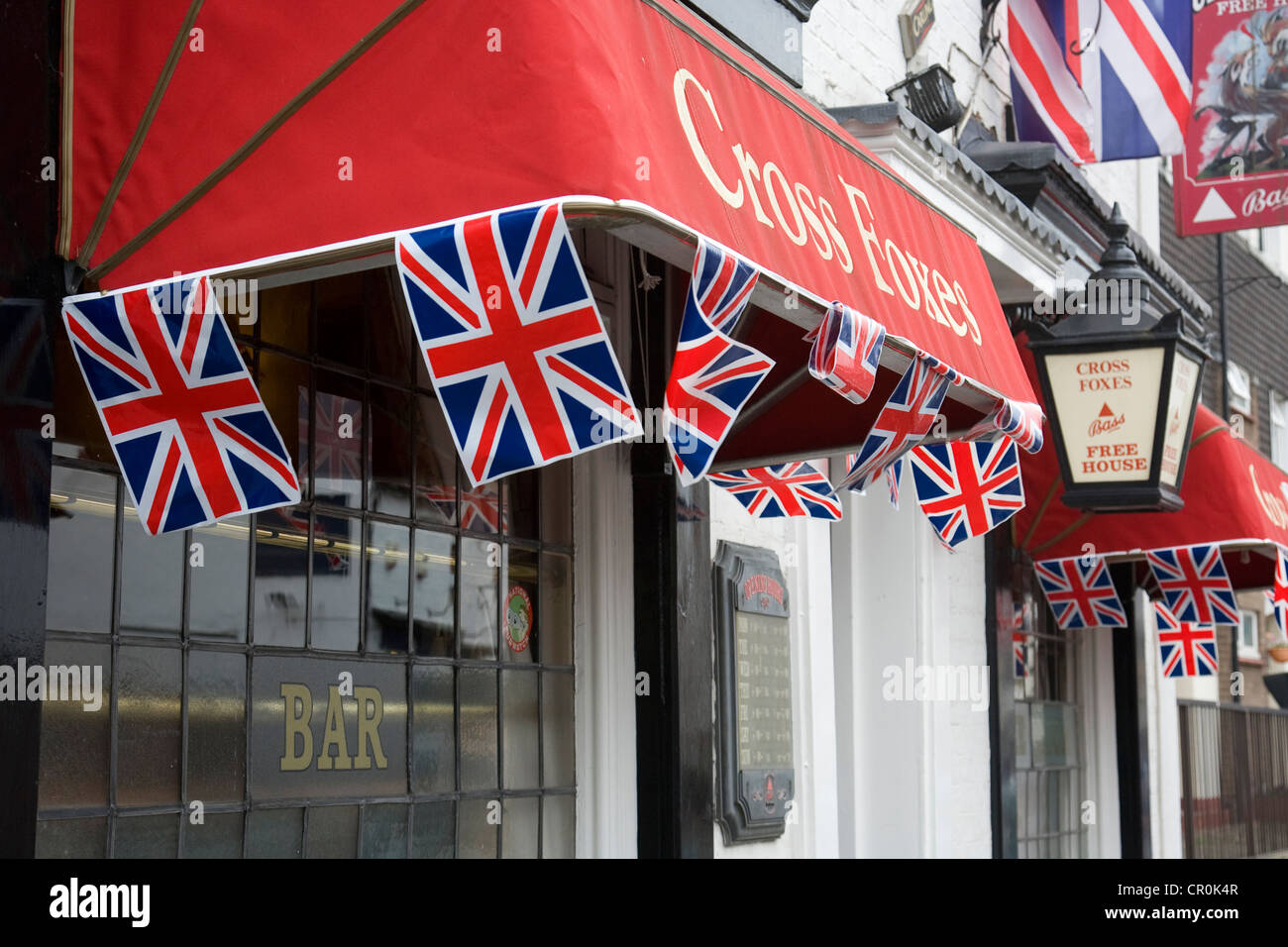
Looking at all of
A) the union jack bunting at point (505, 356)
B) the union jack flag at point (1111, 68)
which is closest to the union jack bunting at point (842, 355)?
the union jack bunting at point (505, 356)

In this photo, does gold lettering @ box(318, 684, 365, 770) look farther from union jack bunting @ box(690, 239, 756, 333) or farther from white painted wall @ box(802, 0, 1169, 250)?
white painted wall @ box(802, 0, 1169, 250)

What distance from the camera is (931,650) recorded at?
7.71 m

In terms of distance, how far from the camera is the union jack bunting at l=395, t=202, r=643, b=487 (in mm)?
2977

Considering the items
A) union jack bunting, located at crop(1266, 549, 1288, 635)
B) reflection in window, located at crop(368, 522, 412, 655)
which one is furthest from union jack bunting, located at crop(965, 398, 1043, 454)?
union jack bunting, located at crop(1266, 549, 1288, 635)

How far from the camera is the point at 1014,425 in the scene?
197 inches

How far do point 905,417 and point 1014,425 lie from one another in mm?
629

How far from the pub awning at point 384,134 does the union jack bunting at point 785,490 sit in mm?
1637

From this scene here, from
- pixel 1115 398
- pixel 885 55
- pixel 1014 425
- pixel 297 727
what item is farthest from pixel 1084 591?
pixel 297 727

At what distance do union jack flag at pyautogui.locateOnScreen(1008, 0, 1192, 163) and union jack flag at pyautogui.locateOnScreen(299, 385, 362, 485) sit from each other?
5.74 meters

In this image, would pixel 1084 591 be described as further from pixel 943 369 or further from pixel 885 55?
pixel 943 369

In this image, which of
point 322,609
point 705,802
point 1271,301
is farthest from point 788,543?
point 1271,301

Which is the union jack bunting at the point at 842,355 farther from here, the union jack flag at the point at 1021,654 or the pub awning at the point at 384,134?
the union jack flag at the point at 1021,654

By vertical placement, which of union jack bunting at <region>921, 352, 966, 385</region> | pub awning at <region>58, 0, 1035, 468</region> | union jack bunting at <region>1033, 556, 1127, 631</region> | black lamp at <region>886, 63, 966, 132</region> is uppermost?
black lamp at <region>886, 63, 966, 132</region>

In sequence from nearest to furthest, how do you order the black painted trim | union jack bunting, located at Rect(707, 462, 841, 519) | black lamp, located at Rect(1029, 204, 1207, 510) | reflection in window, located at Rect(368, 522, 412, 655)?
reflection in window, located at Rect(368, 522, 412, 655) < union jack bunting, located at Rect(707, 462, 841, 519) < black lamp, located at Rect(1029, 204, 1207, 510) < the black painted trim
